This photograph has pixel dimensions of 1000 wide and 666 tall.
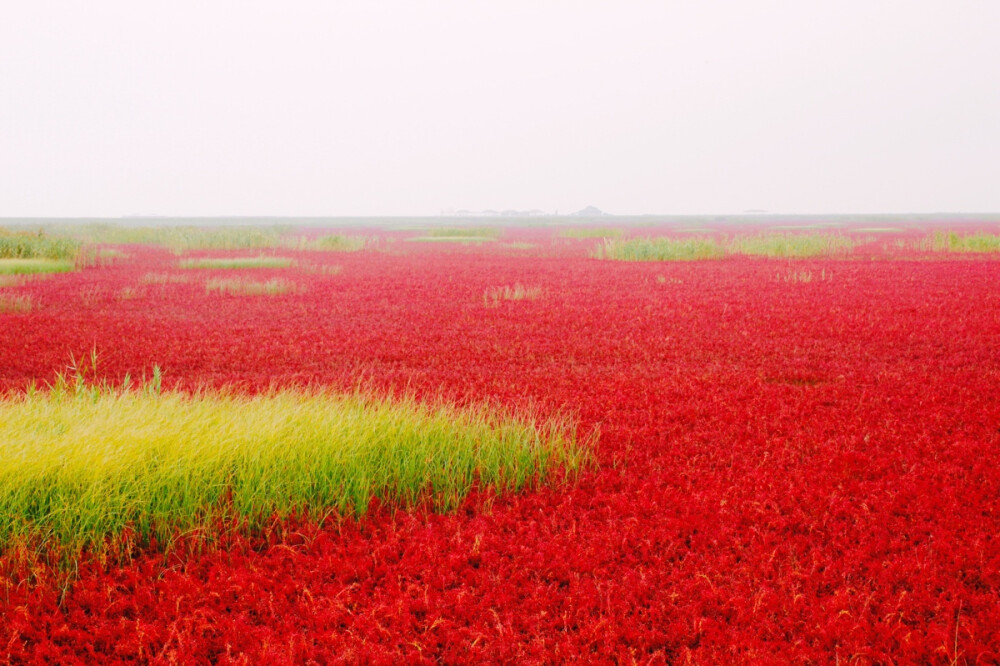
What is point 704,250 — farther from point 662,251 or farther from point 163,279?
point 163,279

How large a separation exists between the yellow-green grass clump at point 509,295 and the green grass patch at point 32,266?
12.9m

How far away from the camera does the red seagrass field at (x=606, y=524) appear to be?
3504mm

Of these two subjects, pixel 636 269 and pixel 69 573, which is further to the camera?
pixel 636 269

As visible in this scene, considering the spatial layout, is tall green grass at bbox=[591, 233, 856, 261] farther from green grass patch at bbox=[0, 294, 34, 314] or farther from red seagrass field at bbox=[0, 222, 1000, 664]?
green grass patch at bbox=[0, 294, 34, 314]

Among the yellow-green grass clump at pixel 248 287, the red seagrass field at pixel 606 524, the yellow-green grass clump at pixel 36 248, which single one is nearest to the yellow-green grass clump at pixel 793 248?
the red seagrass field at pixel 606 524

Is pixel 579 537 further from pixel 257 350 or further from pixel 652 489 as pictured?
pixel 257 350

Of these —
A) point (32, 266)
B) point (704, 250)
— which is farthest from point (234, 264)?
point (704, 250)

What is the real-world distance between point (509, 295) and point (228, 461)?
38.4 feet

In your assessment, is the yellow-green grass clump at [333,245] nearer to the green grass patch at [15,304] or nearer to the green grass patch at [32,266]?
the green grass patch at [32,266]

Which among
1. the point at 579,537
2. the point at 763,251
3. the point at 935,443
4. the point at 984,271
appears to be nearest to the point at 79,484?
the point at 579,537

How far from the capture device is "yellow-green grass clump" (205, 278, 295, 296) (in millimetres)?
17109

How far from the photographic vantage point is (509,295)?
16250 millimetres

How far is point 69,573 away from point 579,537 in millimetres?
2697

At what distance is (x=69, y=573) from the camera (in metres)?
3.96
